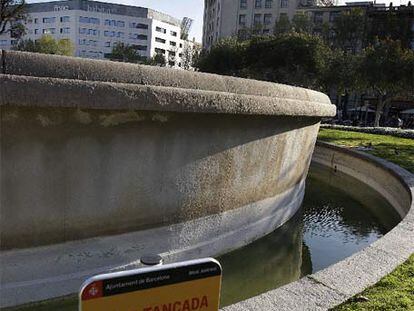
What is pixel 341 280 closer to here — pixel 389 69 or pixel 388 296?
pixel 388 296

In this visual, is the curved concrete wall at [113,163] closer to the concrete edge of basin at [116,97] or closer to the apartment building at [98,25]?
the concrete edge of basin at [116,97]

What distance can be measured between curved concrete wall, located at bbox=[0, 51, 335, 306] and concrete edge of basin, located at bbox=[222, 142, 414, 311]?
1.89m

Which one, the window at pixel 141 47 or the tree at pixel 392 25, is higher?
the tree at pixel 392 25

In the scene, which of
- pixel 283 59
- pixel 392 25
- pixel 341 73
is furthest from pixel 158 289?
pixel 392 25

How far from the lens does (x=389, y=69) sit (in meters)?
32.0

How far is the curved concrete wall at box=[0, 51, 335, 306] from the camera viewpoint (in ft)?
14.3

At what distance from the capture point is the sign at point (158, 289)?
1.79m

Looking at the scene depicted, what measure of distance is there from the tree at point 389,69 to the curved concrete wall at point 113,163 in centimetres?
2823

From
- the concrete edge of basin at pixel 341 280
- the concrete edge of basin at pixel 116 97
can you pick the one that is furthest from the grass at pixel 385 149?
the concrete edge of basin at pixel 116 97

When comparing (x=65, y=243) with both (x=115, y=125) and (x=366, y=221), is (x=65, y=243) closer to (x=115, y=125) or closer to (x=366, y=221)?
(x=115, y=125)

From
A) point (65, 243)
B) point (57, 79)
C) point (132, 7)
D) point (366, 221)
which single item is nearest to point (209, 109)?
point (57, 79)

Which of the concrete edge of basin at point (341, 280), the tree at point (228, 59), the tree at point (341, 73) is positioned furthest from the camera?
the tree at point (228, 59)

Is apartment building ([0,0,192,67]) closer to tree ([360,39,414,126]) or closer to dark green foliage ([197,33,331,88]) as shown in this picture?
dark green foliage ([197,33,331,88])

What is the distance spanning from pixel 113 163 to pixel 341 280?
8.38 ft
